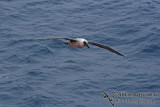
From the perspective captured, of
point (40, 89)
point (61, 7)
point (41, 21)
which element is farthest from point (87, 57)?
point (61, 7)

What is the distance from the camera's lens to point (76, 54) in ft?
123

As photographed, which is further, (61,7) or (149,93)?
(61,7)

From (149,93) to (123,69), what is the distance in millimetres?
3655

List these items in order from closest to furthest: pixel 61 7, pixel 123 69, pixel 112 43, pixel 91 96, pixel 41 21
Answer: pixel 91 96
pixel 123 69
pixel 112 43
pixel 41 21
pixel 61 7

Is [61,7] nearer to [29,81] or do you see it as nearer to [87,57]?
[87,57]

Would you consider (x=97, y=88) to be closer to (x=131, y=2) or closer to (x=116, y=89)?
(x=116, y=89)

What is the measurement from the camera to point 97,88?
110ft

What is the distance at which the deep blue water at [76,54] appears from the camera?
108 ft

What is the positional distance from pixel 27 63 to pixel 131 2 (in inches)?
686

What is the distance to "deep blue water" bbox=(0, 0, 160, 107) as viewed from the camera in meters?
33.0

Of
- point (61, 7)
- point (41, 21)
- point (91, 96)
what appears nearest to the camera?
point (91, 96)

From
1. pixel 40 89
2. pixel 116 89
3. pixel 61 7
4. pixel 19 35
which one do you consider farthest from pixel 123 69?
pixel 61 7

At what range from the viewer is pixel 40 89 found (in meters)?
33.2

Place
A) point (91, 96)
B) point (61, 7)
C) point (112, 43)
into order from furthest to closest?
1. point (61, 7)
2. point (112, 43)
3. point (91, 96)
